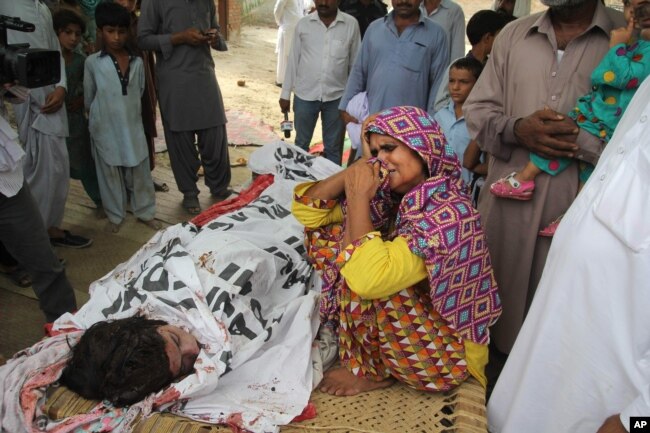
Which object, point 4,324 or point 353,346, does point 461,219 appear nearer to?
point 353,346

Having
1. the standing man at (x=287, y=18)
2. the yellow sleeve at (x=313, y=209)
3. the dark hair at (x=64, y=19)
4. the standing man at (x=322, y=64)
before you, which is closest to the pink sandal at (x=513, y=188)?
the yellow sleeve at (x=313, y=209)

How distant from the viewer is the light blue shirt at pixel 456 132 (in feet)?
10.8

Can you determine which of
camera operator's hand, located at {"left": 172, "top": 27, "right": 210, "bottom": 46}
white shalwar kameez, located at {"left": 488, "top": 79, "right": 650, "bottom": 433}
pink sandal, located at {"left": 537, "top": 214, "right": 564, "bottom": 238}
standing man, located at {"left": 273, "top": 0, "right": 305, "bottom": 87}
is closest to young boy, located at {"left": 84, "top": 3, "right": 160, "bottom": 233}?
camera operator's hand, located at {"left": 172, "top": 27, "right": 210, "bottom": 46}

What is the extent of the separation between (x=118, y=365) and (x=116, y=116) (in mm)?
2683

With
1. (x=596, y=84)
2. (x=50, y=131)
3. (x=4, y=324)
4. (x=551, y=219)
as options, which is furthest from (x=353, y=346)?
(x=50, y=131)

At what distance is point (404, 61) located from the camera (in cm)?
376

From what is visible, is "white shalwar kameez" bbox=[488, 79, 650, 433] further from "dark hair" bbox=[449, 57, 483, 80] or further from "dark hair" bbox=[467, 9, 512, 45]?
"dark hair" bbox=[467, 9, 512, 45]

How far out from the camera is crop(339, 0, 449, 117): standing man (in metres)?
3.74

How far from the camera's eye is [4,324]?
3.00 m

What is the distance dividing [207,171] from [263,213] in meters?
1.95

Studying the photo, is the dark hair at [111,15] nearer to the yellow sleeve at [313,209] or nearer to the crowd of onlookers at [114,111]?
the crowd of onlookers at [114,111]

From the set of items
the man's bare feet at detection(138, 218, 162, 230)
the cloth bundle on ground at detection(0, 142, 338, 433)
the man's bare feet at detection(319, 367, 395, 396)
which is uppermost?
the cloth bundle on ground at detection(0, 142, 338, 433)

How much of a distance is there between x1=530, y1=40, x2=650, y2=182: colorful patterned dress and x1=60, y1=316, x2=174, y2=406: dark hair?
178cm

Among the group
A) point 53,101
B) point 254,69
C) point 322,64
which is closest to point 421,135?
point 53,101
